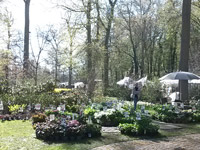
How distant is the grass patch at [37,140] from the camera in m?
6.41

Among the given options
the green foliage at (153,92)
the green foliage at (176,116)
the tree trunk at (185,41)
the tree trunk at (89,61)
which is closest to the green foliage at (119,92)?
the green foliage at (153,92)

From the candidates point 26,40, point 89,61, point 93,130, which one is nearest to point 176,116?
point 93,130

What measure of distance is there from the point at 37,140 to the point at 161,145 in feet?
10.8

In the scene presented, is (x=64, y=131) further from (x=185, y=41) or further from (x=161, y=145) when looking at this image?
(x=185, y=41)

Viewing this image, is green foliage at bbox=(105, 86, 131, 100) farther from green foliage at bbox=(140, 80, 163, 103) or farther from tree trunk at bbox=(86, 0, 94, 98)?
tree trunk at bbox=(86, 0, 94, 98)

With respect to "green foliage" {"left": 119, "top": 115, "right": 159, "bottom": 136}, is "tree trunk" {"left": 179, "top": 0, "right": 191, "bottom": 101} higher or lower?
higher

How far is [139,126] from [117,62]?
3034 cm

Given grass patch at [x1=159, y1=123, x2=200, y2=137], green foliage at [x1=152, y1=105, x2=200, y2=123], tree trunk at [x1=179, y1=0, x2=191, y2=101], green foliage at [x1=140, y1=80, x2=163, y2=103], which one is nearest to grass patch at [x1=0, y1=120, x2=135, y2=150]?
grass patch at [x1=159, y1=123, x2=200, y2=137]

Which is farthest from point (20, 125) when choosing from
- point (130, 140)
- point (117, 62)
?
point (117, 62)

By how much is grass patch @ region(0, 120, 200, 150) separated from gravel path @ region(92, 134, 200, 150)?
0.33 metres

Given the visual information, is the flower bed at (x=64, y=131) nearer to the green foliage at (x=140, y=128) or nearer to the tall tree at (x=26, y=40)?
the green foliage at (x=140, y=128)

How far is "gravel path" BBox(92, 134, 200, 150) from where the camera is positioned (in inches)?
256

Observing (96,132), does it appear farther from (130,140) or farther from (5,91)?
(5,91)

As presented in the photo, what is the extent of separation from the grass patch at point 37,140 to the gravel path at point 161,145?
0.33 metres
